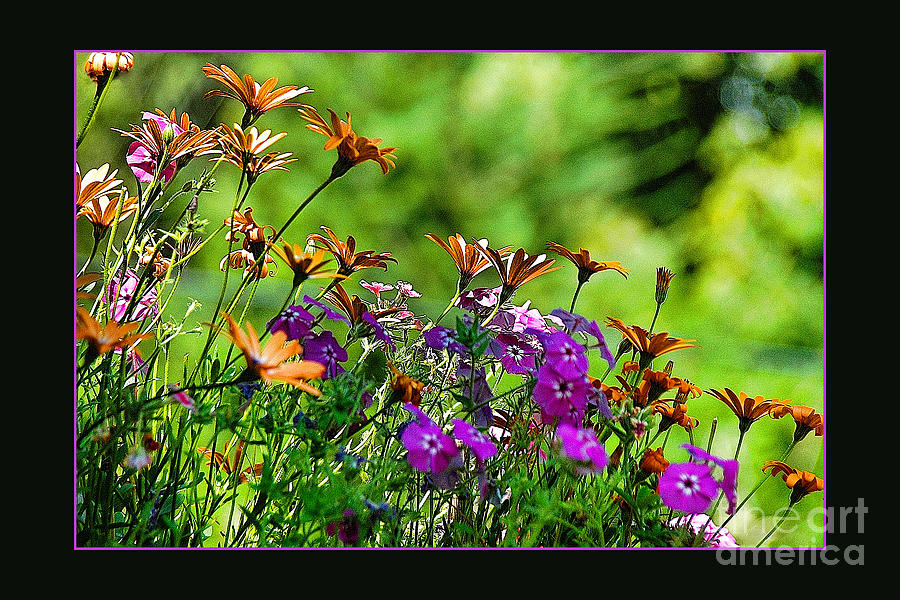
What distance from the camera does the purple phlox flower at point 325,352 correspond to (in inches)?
25.1

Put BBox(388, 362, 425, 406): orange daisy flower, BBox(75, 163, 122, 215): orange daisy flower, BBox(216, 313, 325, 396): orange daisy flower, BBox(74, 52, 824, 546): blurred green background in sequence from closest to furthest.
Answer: BBox(216, 313, 325, 396): orange daisy flower < BBox(388, 362, 425, 406): orange daisy flower < BBox(75, 163, 122, 215): orange daisy flower < BBox(74, 52, 824, 546): blurred green background

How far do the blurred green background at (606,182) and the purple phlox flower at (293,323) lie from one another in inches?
48.6

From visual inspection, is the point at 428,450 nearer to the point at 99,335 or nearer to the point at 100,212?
the point at 99,335

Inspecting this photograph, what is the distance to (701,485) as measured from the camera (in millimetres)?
570

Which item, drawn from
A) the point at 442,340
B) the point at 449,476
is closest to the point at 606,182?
the point at 442,340

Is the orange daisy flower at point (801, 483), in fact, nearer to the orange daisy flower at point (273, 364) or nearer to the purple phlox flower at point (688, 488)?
the purple phlox flower at point (688, 488)

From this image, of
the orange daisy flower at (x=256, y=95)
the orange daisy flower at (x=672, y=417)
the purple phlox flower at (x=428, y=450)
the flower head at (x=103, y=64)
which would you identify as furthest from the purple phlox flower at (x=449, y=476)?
the flower head at (x=103, y=64)

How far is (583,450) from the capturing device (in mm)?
544

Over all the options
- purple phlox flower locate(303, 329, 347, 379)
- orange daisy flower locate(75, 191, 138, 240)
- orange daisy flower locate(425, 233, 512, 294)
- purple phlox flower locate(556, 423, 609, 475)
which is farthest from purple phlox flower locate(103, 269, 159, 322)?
purple phlox flower locate(556, 423, 609, 475)

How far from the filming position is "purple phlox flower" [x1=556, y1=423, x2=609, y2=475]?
543mm

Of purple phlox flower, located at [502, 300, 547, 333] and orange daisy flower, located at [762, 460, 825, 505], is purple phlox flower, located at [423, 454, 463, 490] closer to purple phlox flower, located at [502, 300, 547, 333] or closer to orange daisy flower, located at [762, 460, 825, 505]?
purple phlox flower, located at [502, 300, 547, 333]

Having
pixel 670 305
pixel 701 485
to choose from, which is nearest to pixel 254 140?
pixel 701 485

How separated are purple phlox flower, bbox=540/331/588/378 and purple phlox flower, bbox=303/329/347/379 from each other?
6.7 inches

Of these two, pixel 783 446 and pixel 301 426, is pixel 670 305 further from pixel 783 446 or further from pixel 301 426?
pixel 301 426
